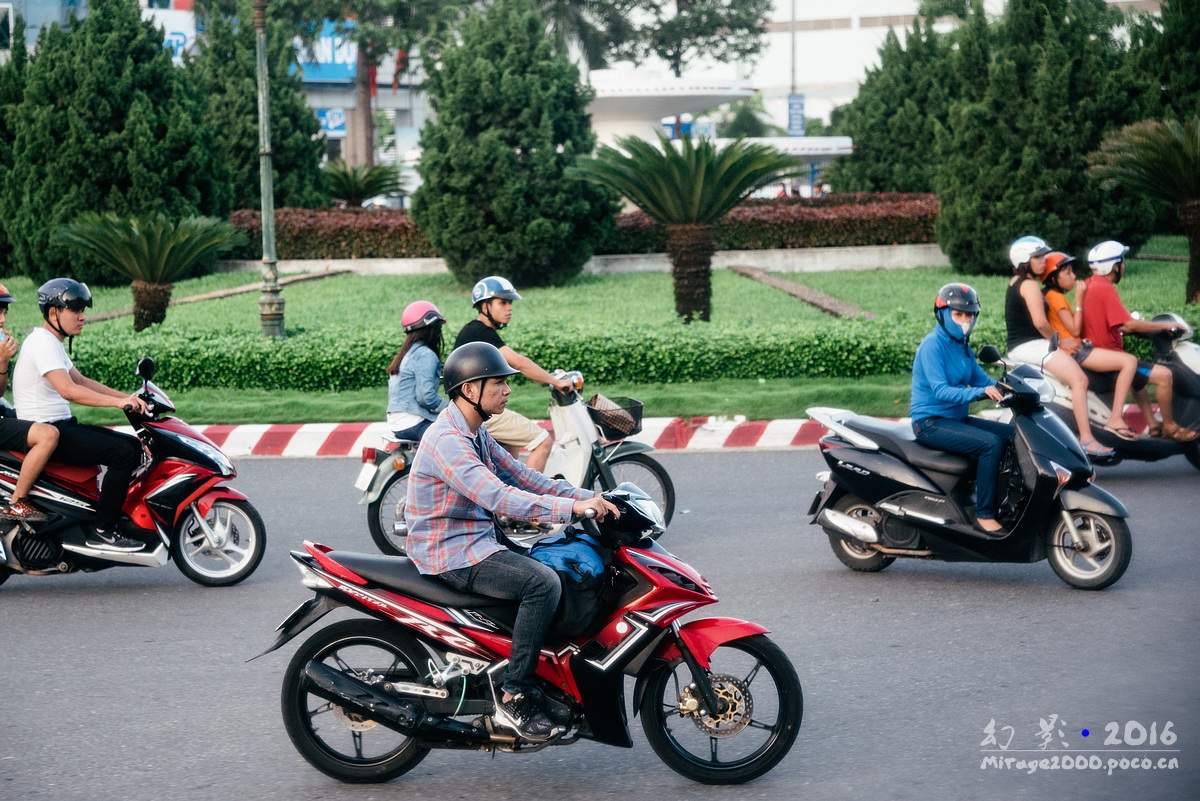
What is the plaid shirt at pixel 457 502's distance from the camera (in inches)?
172

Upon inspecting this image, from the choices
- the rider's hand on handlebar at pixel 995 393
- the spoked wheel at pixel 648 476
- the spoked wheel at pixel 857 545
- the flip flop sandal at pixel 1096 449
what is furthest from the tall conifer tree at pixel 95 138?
the rider's hand on handlebar at pixel 995 393

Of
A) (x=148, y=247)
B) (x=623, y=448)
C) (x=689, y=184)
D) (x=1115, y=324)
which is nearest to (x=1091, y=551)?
(x=623, y=448)

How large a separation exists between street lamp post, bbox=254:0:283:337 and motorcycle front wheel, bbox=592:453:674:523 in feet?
23.0

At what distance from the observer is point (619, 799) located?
14.3 feet

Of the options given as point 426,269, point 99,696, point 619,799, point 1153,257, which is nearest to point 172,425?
point 99,696

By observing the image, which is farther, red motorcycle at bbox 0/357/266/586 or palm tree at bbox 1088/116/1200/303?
palm tree at bbox 1088/116/1200/303

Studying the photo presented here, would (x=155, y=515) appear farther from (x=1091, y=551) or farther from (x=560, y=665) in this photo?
(x=1091, y=551)

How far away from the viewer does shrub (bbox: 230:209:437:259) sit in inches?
917

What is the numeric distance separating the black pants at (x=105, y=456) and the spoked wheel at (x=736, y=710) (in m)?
3.61

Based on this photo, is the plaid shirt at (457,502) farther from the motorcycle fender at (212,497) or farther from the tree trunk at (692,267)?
the tree trunk at (692,267)

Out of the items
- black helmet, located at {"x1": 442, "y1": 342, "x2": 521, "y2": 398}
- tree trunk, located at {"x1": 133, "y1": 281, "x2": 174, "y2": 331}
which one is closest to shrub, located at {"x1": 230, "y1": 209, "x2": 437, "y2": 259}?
tree trunk, located at {"x1": 133, "y1": 281, "x2": 174, "y2": 331}

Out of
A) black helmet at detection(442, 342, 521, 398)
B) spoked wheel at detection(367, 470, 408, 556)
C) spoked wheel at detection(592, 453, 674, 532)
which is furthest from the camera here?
spoked wheel at detection(592, 453, 674, 532)

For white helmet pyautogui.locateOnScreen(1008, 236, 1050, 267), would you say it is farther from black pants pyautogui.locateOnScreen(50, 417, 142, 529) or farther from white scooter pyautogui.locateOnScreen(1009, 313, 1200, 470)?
black pants pyautogui.locateOnScreen(50, 417, 142, 529)

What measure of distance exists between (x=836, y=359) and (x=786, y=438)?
174 centimetres
